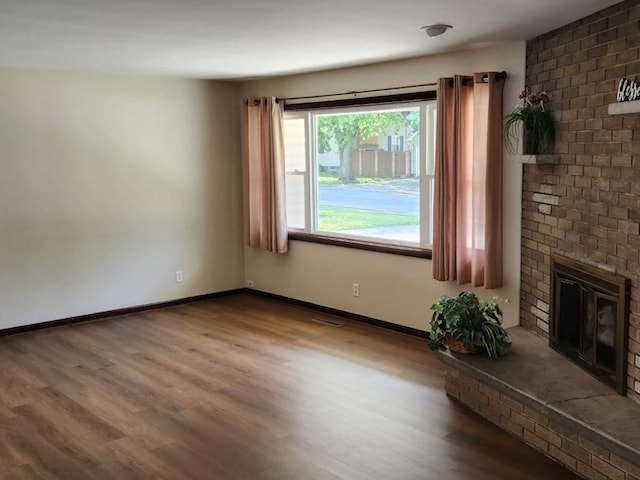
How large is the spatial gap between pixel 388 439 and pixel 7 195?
12.9ft

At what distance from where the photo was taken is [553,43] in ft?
13.6

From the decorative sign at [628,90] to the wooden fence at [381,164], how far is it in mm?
2404

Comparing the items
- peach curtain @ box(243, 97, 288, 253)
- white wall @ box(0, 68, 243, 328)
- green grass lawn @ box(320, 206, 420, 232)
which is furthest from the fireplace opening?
white wall @ box(0, 68, 243, 328)

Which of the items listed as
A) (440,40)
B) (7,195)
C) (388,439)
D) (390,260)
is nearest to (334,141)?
(390,260)

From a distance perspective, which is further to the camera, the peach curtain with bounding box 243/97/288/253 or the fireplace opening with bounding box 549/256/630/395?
the peach curtain with bounding box 243/97/288/253

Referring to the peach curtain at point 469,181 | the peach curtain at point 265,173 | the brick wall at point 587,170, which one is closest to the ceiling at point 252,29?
the brick wall at point 587,170

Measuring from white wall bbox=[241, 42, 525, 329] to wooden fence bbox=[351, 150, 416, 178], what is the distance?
59cm

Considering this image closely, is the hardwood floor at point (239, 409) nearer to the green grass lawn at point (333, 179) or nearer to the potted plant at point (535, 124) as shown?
the green grass lawn at point (333, 179)

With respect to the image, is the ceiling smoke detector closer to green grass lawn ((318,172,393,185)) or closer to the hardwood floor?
green grass lawn ((318,172,393,185))

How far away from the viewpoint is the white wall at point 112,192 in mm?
5664

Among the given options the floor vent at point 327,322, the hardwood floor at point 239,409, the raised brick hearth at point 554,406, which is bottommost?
the hardwood floor at point 239,409

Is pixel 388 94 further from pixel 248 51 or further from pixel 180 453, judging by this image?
pixel 180 453

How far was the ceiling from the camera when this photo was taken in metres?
3.40

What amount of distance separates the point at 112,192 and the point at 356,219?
233cm
